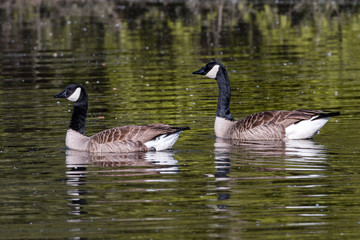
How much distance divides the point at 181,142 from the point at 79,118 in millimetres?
1966

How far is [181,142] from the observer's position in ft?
50.1

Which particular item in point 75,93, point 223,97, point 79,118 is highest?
point 75,93

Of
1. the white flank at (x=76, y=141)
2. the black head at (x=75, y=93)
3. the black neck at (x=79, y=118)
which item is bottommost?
the white flank at (x=76, y=141)

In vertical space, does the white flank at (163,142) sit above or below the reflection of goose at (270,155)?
above

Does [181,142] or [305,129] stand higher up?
[305,129]

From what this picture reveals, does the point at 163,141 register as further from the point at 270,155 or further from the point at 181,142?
the point at 270,155

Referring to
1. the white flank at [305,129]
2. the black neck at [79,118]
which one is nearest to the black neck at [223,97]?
the white flank at [305,129]

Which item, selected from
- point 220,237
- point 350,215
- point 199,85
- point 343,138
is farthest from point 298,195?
point 199,85

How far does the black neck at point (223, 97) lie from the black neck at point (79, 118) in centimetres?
282

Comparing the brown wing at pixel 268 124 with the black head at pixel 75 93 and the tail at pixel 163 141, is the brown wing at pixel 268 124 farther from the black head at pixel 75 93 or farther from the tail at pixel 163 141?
the black head at pixel 75 93

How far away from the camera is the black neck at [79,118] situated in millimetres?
15133

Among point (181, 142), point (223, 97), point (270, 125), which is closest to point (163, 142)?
point (181, 142)

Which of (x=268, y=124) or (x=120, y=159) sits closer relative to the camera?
(x=120, y=159)

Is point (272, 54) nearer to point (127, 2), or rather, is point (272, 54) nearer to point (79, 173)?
point (79, 173)
